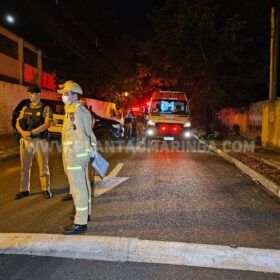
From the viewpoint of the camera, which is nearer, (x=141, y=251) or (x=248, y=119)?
(x=141, y=251)

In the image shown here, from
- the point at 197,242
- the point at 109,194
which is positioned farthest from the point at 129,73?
the point at 197,242

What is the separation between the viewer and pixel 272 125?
1562 cm

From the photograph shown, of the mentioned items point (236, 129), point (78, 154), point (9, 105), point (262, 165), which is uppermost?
point (9, 105)

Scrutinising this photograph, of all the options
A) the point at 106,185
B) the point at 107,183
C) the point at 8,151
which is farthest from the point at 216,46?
the point at 106,185

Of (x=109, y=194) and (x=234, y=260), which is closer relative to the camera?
(x=234, y=260)

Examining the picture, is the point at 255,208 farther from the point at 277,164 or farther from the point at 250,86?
the point at 250,86

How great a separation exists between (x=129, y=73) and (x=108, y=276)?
3781 cm

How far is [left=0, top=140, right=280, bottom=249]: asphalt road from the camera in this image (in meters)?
5.22

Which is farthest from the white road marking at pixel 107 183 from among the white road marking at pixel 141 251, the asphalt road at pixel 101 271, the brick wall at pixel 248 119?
the brick wall at pixel 248 119

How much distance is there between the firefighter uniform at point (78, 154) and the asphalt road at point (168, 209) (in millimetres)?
421

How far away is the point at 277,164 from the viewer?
35.9 feet

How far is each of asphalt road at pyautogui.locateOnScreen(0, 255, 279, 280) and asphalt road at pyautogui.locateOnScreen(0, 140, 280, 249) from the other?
831 mm

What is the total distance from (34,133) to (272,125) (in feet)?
37.4

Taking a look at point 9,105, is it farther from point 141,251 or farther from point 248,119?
point 141,251
